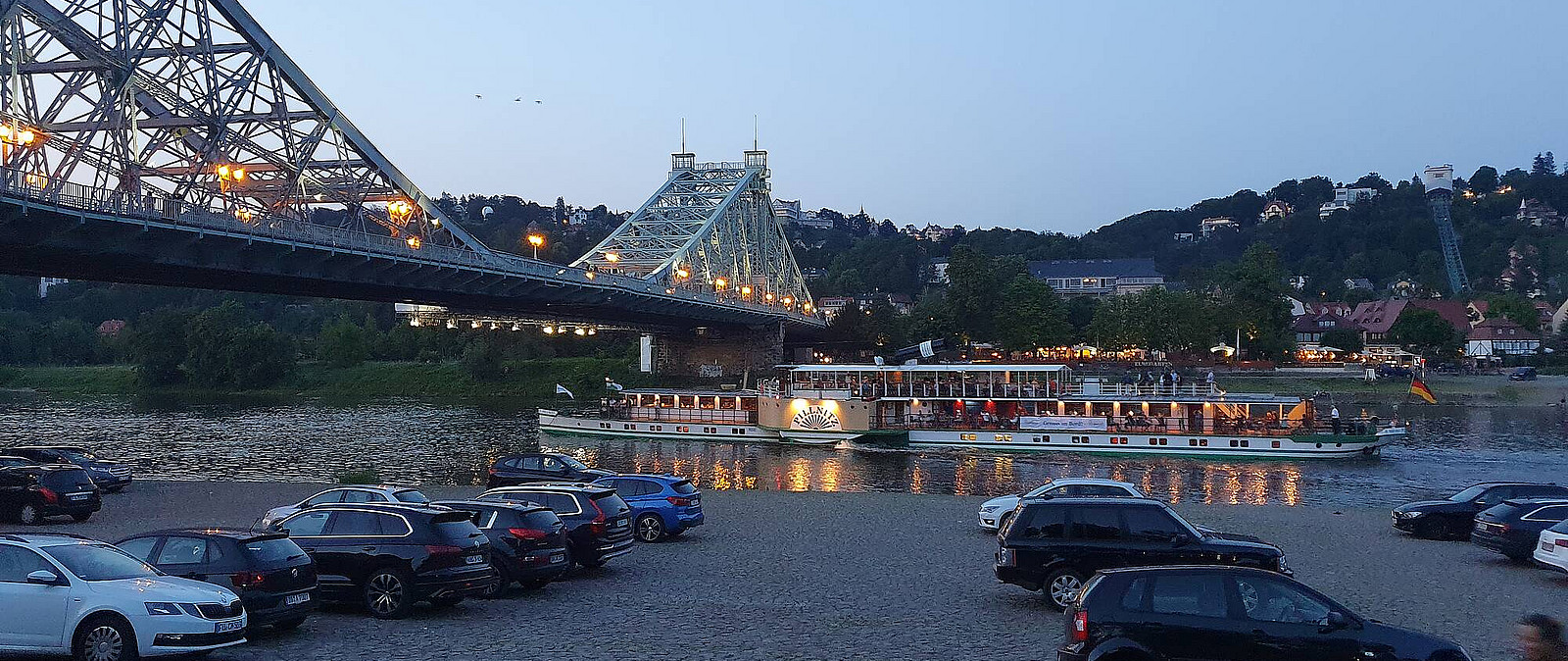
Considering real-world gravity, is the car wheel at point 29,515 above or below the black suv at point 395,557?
below

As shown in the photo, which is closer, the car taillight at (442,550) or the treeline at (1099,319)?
the car taillight at (442,550)

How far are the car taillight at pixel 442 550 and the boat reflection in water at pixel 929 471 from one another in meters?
25.0

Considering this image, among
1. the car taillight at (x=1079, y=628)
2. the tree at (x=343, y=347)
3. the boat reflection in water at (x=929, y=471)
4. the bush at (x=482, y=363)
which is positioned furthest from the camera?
the tree at (x=343, y=347)

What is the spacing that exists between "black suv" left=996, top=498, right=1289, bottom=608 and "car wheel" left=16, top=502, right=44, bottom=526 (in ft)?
73.1

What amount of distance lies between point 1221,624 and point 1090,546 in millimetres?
5216

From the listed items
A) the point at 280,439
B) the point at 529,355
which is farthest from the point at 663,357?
the point at 280,439

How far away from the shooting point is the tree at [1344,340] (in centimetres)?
12488

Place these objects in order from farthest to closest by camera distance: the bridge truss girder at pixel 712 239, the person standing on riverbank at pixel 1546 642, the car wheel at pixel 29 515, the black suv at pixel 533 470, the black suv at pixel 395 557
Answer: the bridge truss girder at pixel 712 239 < the black suv at pixel 533 470 < the car wheel at pixel 29 515 < the black suv at pixel 395 557 < the person standing on riverbank at pixel 1546 642

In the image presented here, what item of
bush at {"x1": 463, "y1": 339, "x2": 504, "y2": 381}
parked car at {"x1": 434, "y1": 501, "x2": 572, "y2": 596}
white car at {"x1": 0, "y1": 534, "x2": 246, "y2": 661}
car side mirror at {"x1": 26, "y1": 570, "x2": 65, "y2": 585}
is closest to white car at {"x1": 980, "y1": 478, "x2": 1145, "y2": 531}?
parked car at {"x1": 434, "y1": 501, "x2": 572, "y2": 596}

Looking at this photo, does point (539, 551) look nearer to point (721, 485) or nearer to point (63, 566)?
point (63, 566)

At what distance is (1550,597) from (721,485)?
28.5m

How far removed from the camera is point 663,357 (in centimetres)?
11256

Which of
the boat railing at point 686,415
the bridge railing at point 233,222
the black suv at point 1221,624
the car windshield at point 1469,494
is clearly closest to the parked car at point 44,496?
the bridge railing at point 233,222

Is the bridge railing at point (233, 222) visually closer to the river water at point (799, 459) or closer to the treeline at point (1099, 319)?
the river water at point (799, 459)
